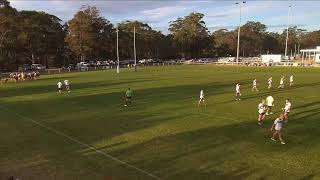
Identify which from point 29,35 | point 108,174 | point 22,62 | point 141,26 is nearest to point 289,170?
point 108,174

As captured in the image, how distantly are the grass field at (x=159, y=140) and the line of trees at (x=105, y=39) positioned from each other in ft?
220

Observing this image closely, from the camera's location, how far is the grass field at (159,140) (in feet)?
55.8

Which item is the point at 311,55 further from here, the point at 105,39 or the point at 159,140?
the point at 159,140

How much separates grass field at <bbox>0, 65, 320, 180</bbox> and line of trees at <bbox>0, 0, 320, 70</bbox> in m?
67.0

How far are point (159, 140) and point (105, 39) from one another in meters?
105

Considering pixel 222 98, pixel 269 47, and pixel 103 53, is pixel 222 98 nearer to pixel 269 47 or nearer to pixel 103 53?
pixel 103 53

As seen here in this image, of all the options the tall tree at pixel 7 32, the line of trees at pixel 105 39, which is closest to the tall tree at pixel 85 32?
the line of trees at pixel 105 39

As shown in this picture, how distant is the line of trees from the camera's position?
100m

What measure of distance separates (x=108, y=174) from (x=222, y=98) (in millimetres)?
22553

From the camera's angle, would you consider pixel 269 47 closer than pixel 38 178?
No

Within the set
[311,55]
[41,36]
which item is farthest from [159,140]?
[311,55]

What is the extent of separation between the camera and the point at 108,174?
16828 millimetres

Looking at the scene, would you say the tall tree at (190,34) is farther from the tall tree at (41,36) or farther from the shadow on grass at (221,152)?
the shadow on grass at (221,152)

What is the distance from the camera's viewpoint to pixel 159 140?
72.4ft
